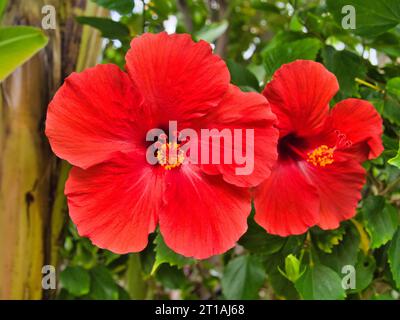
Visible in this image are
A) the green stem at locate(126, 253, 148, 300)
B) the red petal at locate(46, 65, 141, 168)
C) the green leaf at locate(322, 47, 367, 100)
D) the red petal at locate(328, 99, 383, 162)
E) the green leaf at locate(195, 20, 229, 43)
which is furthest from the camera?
the green stem at locate(126, 253, 148, 300)

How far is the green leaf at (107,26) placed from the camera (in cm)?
86

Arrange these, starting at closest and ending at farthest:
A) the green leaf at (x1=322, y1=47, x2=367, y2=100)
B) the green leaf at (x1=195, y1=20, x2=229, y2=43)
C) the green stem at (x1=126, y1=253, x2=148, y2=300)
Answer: the green leaf at (x1=322, y1=47, x2=367, y2=100)
the green leaf at (x1=195, y1=20, x2=229, y2=43)
the green stem at (x1=126, y1=253, x2=148, y2=300)

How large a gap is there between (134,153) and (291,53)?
34 cm

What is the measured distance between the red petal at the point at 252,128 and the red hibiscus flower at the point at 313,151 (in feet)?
0.19

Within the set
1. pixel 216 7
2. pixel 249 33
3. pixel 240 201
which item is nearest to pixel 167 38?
pixel 240 201

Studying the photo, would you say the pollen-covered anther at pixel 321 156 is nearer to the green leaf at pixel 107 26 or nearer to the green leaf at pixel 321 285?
the green leaf at pixel 321 285

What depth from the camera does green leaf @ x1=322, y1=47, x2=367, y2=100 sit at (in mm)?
816

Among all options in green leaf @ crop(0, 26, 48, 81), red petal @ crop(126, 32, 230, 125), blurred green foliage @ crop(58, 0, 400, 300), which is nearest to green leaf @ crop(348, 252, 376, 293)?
blurred green foliage @ crop(58, 0, 400, 300)

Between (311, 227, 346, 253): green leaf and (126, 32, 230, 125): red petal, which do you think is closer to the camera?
(126, 32, 230, 125): red petal

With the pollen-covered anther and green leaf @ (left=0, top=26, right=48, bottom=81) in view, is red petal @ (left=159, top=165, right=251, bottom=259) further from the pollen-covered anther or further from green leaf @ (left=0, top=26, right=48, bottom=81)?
green leaf @ (left=0, top=26, right=48, bottom=81)

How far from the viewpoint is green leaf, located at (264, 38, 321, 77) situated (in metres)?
0.79

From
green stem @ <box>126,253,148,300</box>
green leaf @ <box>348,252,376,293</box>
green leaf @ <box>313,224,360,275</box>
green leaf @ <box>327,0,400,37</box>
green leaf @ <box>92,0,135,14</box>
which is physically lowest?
green stem @ <box>126,253,148,300</box>

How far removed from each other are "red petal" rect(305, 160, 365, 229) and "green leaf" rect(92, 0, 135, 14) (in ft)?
1.47

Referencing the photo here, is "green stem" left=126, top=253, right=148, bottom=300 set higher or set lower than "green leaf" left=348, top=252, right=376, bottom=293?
lower
